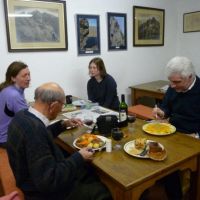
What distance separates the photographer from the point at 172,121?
206 centimetres

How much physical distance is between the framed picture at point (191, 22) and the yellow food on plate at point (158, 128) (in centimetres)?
282

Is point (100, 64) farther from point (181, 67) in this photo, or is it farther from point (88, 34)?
point (181, 67)

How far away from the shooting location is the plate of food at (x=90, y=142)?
149cm

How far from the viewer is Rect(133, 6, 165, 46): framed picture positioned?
377 cm

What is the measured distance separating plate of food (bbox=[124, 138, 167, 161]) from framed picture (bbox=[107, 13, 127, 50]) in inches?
91.1

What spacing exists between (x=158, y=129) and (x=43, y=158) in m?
0.98

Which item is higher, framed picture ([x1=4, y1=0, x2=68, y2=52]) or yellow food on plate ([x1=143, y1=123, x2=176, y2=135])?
framed picture ([x1=4, y1=0, x2=68, y2=52])

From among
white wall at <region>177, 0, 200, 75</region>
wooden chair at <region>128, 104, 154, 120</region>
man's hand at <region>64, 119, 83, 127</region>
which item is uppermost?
white wall at <region>177, 0, 200, 75</region>

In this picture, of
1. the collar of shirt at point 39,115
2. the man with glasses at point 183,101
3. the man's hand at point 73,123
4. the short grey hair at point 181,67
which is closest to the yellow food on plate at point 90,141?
the man's hand at point 73,123

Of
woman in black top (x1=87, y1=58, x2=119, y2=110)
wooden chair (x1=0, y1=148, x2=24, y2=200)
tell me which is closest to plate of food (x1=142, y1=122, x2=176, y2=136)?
wooden chair (x1=0, y1=148, x2=24, y2=200)

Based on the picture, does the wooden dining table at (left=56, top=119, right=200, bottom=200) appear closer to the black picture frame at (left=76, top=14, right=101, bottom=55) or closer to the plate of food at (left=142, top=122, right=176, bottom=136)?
the plate of food at (left=142, top=122, right=176, bottom=136)

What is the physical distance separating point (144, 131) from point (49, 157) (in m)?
0.87

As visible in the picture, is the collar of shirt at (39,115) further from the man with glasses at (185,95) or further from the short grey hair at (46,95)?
the man with glasses at (185,95)

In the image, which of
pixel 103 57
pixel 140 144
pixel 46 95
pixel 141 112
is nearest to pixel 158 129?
pixel 140 144
